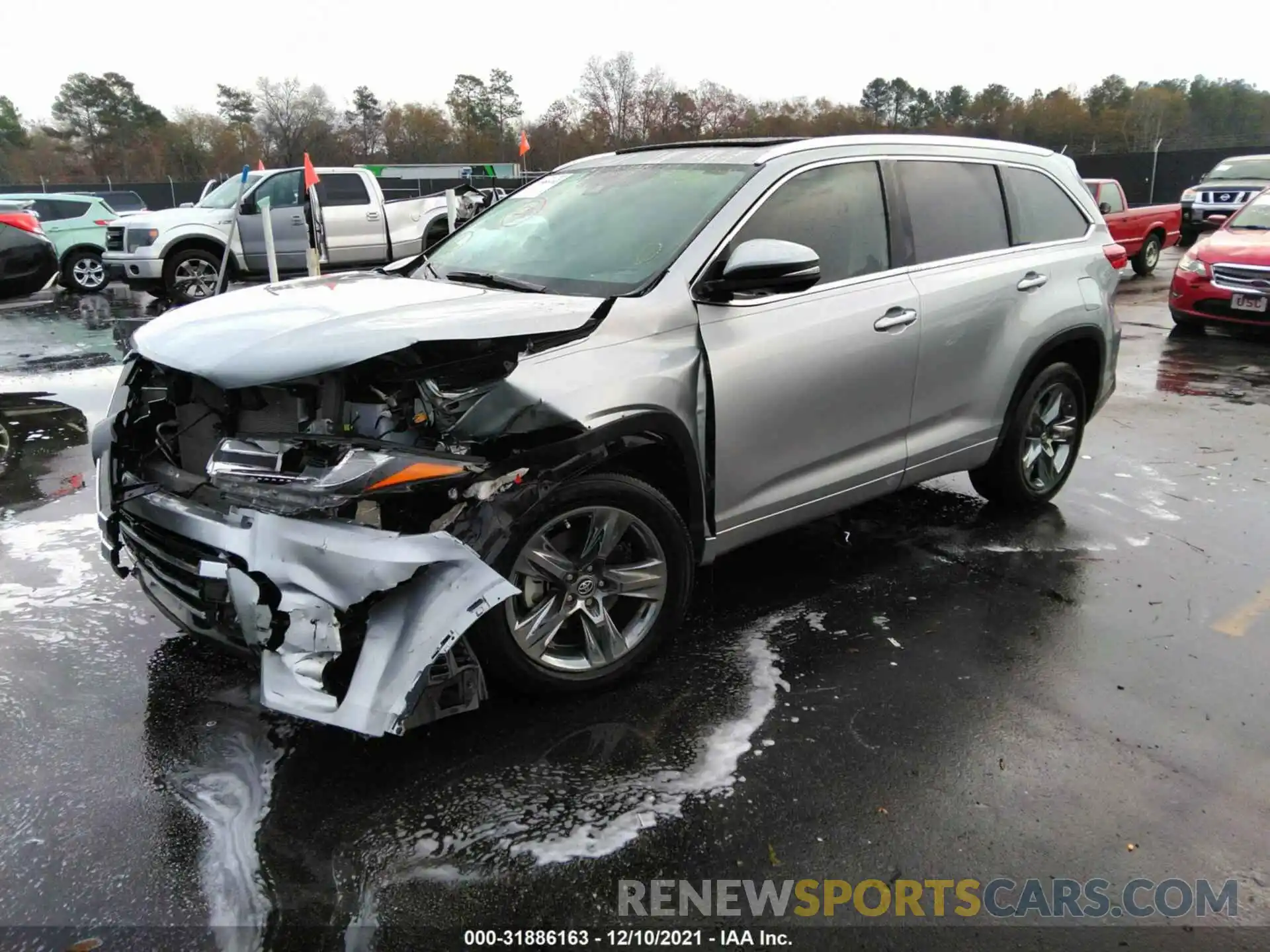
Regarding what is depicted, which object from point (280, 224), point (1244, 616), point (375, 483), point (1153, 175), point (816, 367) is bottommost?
point (1244, 616)

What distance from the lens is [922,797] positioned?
2.72m

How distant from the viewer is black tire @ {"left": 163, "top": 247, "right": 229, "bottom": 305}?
43.1 feet

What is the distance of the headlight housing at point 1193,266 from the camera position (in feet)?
32.9

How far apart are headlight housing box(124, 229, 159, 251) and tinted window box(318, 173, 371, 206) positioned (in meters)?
2.47

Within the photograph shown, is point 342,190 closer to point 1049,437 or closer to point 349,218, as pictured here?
point 349,218

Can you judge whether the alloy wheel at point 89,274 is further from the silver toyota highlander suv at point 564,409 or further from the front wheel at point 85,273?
the silver toyota highlander suv at point 564,409

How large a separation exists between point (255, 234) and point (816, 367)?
481 inches

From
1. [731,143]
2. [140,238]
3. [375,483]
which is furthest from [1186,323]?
[140,238]

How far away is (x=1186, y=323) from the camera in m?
10.5

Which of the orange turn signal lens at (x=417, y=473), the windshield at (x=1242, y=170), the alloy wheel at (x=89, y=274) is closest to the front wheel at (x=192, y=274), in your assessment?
the alloy wheel at (x=89, y=274)

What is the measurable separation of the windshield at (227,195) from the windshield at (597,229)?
11.0 m

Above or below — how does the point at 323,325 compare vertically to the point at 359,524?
above

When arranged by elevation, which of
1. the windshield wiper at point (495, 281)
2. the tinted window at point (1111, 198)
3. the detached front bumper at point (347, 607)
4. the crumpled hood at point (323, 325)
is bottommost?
the detached front bumper at point (347, 607)

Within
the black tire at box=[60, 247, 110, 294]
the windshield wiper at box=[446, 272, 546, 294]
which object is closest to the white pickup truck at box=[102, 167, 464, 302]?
the black tire at box=[60, 247, 110, 294]
